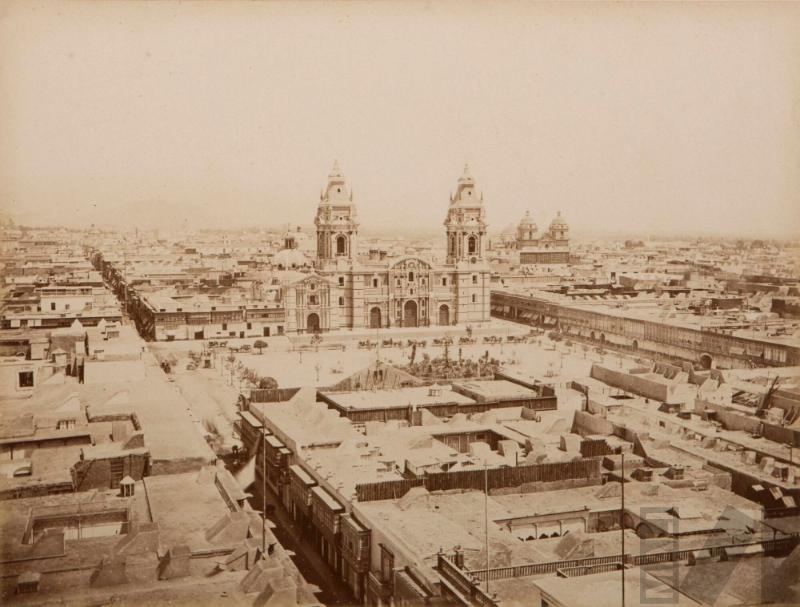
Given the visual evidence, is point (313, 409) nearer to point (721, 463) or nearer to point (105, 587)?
point (721, 463)

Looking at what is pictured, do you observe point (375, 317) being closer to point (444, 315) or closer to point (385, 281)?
point (385, 281)

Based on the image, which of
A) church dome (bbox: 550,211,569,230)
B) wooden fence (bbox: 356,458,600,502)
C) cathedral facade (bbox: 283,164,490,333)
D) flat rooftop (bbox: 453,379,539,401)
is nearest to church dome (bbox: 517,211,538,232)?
church dome (bbox: 550,211,569,230)

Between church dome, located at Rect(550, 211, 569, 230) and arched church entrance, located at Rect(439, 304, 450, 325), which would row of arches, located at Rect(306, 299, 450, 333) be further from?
church dome, located at Rect(550, 211, 569, 230)

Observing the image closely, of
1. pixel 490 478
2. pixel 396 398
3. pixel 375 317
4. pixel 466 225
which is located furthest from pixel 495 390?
pixel 466 225

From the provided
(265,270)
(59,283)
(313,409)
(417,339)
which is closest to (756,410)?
(313,409)

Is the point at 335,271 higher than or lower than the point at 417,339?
higher

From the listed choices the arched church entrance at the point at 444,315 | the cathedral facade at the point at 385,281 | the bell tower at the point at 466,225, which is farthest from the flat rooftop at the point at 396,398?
the bell tower at the point at 466,225
